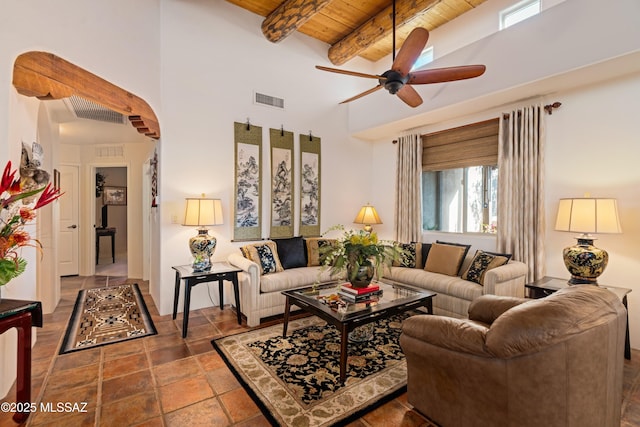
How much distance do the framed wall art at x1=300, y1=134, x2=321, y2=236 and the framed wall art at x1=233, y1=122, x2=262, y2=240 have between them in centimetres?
76

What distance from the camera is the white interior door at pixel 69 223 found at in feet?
18.8

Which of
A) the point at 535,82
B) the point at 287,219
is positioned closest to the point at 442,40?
the point at 535,82

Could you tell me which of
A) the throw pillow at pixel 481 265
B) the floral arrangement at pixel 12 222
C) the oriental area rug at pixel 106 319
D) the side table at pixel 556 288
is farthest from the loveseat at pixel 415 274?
the floral arrangement at pixel 12 222

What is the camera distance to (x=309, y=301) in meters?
2.76

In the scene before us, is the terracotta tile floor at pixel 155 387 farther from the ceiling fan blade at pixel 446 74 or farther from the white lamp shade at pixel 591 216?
the ceiling fan blade at pixel 446 74

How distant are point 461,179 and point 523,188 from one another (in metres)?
1.05

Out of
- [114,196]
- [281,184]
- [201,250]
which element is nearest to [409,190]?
[281,184]

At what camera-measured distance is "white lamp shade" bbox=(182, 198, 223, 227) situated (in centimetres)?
355

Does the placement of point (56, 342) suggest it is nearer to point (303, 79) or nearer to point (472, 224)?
point (303, 79)

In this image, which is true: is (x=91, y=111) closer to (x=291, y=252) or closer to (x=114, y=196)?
(x=291, y=252)

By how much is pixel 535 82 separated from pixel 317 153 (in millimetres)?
3043

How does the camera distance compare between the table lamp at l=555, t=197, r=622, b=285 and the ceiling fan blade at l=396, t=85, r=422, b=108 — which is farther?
the ceiling fan blade at l=396, t=85, r=422, b=108

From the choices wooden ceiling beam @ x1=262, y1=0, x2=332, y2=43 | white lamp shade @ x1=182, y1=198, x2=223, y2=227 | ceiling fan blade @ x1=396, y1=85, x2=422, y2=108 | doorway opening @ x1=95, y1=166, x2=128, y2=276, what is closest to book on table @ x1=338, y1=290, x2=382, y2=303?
white lamp shade @ x1=182, y1=198, x2=223, y2=227

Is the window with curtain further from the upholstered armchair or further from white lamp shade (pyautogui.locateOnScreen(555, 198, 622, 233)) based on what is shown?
the upholstered armchair
